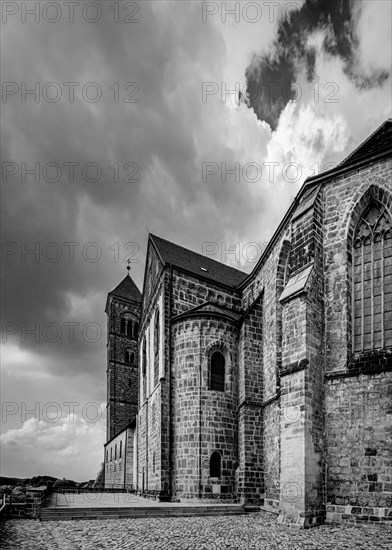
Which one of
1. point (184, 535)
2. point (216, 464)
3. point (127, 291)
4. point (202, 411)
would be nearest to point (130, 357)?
point (127, 291)

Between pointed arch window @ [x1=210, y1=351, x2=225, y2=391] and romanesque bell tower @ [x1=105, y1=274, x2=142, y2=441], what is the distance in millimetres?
23543

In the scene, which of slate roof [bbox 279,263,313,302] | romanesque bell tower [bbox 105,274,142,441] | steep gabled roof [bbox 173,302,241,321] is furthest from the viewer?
romanesque bell tower [bbox 105,274,142,441]

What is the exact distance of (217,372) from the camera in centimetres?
2011

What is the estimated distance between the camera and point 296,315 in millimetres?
13508

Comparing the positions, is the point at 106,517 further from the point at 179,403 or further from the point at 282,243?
the point at 282,243

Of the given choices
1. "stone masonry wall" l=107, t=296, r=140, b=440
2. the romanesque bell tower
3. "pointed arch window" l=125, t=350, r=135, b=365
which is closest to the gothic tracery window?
the romanesque bell tower

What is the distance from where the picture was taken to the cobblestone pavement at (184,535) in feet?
30.7

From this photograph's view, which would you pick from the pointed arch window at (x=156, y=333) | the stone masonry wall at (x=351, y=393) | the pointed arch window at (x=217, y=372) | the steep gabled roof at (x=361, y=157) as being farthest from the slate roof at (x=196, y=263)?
the stone masonry wall at (x=351, y=393)

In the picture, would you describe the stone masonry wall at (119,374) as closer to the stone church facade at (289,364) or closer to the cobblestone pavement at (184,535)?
the stone church facade at (289,364)

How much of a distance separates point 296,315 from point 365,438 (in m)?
3.52

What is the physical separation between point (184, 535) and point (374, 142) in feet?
40.6

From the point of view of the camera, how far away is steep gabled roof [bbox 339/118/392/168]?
1440 cm

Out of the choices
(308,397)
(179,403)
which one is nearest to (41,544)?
(308,397)

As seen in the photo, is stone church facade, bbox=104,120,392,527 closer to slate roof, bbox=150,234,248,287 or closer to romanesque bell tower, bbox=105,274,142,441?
slate roof, bbox=150,234,248,287
